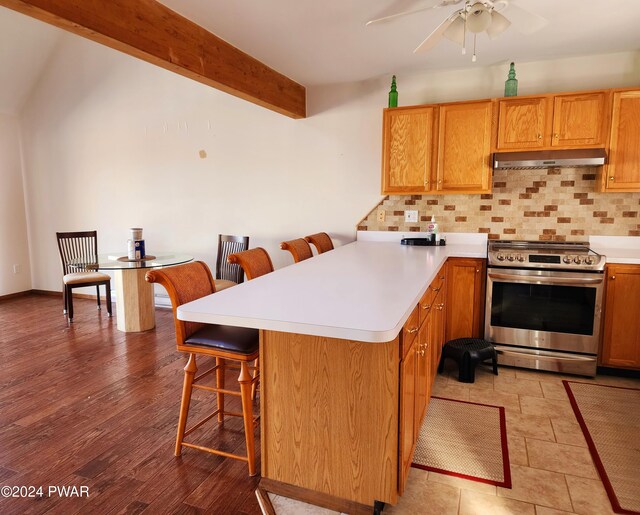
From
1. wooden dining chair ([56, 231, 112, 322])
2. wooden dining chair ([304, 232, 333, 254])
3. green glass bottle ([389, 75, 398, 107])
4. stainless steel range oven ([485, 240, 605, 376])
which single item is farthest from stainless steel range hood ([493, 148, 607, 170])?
wooden dining chair ([56, 231, 112, 322])

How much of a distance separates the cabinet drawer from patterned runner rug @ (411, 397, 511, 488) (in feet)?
2.42

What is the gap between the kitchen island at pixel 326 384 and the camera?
1467 mm

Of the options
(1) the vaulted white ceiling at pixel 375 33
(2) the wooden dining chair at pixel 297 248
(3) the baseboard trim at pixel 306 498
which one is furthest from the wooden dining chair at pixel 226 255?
(3) the baseboard trim at pixel 306 498

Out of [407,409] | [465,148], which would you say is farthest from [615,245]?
[407,409]

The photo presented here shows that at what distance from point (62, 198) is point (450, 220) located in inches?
189

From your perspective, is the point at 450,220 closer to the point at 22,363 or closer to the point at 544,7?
the point at 544,7

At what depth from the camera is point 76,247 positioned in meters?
4.96

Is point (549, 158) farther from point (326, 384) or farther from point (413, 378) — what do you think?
point (326, 384)

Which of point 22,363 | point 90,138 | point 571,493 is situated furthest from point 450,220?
point 90,138

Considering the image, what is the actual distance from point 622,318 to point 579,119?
145 cm

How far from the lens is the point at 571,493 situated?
72.9 inches

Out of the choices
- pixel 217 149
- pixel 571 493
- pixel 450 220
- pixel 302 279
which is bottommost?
pixel 571 493

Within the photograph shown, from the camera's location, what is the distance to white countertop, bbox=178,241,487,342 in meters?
1.35

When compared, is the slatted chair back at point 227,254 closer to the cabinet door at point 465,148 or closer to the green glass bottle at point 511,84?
the cabinet door at point 465,148
